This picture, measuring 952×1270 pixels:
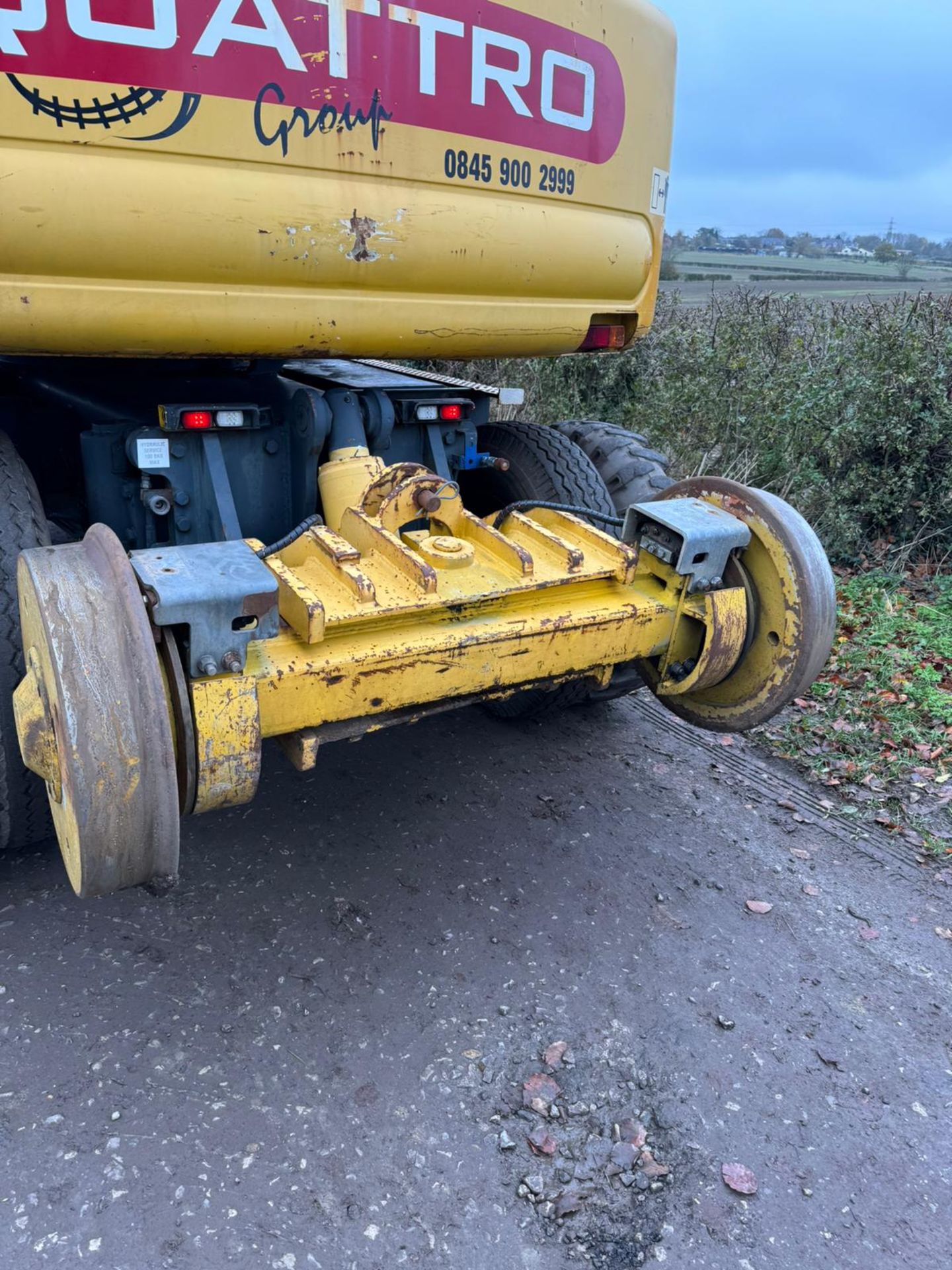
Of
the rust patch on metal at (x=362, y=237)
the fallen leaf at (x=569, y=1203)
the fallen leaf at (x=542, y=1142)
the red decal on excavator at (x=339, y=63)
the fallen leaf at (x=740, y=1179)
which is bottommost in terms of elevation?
the fallen leaf at (x=740, y=1179)

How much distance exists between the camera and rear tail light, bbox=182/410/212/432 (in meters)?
2.91

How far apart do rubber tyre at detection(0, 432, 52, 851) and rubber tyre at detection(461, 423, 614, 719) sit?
183 centimetres

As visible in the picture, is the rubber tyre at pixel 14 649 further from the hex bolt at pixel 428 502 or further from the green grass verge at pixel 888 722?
the green grass verge at pixel 888 722

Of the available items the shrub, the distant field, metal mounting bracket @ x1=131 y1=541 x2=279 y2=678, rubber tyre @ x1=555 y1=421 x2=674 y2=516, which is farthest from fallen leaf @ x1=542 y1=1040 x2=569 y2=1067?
the distant field

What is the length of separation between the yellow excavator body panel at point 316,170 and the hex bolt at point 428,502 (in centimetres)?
47

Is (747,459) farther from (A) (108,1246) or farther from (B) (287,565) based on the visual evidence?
(A) (108,1246)

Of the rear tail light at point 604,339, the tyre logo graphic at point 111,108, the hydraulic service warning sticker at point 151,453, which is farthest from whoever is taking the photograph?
the rear tail light at point 604,339

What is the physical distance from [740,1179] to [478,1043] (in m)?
0.74

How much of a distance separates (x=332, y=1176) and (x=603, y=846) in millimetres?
1588

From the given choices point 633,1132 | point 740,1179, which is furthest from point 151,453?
point 740,1179

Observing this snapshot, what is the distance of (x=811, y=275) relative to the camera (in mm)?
21469

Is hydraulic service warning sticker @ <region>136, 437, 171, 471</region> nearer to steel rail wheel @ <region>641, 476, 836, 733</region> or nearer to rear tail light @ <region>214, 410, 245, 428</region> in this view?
A: rear tail light @ <region>214, 410, 245, 428</region>

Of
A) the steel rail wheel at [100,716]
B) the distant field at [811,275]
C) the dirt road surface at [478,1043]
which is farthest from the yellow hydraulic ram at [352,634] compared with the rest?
the distant field at [811,275]

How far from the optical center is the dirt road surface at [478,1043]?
6.61ft
